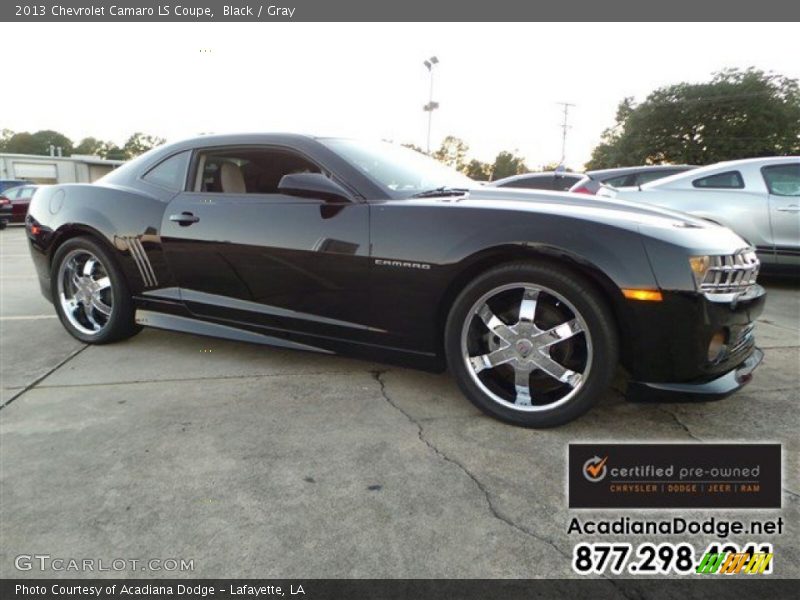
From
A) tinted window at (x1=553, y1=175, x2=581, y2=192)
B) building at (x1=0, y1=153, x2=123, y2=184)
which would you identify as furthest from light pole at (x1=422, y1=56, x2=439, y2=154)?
building at (x1=0, y1=153, x2=123, y2=184)

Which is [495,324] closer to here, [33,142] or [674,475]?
[674,475]

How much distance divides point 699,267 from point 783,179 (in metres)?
4.34

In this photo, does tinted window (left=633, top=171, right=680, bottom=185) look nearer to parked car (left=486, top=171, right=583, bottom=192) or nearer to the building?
parked car (left=486, top=171, right=583, bottom=192)

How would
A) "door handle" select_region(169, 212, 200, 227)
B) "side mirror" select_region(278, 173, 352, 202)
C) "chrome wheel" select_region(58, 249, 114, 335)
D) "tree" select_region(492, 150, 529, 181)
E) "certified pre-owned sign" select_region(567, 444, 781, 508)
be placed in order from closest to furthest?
"certified pre-owned sign" select_region(567, 444, 781, 508)
"side mirror" select_region(278, 173, 352, 202)
"door handle" select_region(169, 212, 200, 227)
"chrome wheel" select_region(58, 249, 114, 335)
"tree" select_region(492, 150, 529, 181)

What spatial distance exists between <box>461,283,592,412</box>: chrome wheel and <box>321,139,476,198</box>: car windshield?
31.2 inches

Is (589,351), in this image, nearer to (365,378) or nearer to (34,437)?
(365,378)

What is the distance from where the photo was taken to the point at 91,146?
10700cm

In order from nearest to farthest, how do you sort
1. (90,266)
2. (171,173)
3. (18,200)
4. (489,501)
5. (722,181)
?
1. (489,501)
2. (171,173)
3. (90,266)
4. (722,181)
5. (18,200)

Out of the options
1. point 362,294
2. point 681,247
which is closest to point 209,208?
point 362,294

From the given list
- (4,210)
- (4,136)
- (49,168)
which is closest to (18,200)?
(4,210)

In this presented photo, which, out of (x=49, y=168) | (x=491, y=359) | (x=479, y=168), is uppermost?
(x=479, y=168)

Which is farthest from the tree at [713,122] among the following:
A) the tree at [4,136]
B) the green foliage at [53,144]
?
the tree at [4,136]

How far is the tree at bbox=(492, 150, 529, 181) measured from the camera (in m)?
63.0

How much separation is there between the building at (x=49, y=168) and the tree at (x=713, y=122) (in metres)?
45.4
